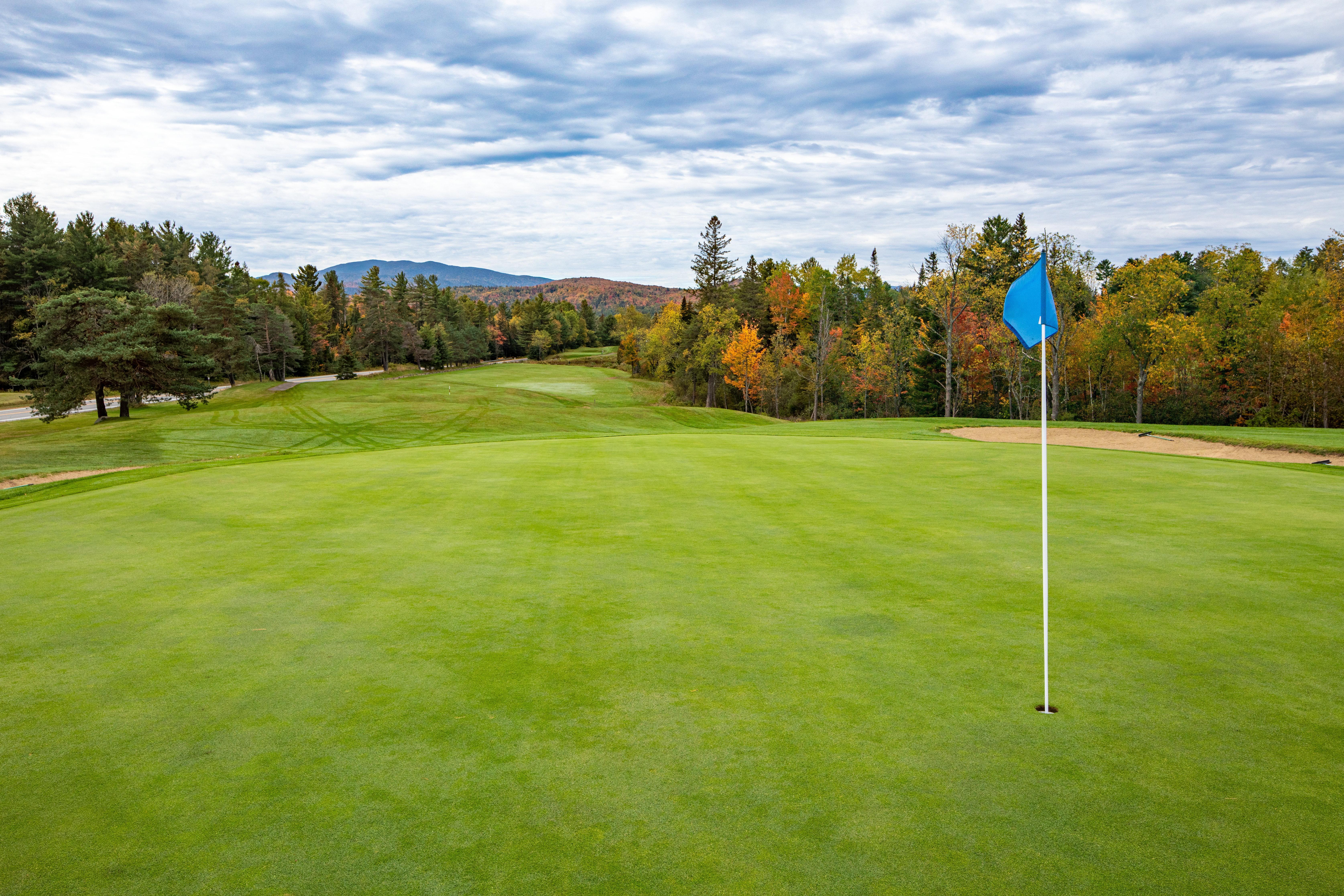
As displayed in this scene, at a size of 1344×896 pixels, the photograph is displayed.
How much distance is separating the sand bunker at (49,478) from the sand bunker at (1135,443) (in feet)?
86.4

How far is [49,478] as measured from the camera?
21.2 meters

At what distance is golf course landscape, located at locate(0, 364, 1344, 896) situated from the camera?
3172 mm

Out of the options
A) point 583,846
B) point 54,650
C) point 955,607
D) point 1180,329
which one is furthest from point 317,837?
point 1180,329

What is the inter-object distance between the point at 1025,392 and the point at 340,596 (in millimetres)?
66343

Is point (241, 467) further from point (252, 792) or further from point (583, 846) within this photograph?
point (583, 846)

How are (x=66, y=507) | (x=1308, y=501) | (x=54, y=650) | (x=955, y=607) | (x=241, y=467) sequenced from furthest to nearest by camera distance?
(x=241, y=467), (x=66, y=507), (x=1308, y=501), (x=955, y=607), (x=54, y=650)

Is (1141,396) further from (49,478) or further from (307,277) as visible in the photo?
(307,277)

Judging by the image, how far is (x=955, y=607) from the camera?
20.5ft

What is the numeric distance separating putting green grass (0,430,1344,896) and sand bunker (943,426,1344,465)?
12.7 meters

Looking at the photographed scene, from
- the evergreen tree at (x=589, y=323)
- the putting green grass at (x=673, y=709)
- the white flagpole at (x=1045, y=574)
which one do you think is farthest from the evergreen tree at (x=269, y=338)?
the evergreen tree at (x=589, y=323)

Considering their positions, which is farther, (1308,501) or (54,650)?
(1308,501)

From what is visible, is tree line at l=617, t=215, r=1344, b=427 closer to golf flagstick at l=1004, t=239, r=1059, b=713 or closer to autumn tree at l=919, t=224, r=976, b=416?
autumn tree at l=919, t=224, r=976, b=416

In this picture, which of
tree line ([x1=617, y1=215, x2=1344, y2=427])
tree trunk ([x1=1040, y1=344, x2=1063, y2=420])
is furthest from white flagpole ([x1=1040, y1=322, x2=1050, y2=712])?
tree trunk ([x1=1040, y1=344, x2=1063, y2=420])

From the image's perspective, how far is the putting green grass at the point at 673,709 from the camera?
316 centimetres
